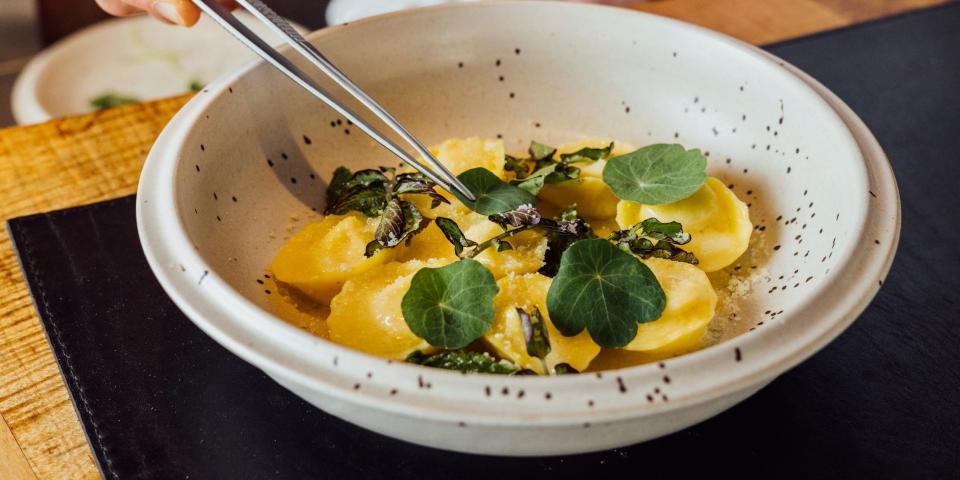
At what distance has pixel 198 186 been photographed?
1006 millimetres

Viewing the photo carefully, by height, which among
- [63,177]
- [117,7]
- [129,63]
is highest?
[117,7]

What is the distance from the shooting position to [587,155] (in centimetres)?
118

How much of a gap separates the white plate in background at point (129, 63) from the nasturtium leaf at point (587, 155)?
1.31m

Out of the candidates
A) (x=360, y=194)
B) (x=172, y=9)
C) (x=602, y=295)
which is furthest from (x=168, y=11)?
(x=602, y=295)

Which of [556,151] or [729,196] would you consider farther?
[556,151]

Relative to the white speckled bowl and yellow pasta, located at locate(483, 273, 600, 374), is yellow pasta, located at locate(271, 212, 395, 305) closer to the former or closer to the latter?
the white speckled bowl

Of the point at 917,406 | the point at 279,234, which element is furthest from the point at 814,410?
the point at 279,234

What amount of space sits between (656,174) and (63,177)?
909 millimetres

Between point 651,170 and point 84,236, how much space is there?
2.57ft

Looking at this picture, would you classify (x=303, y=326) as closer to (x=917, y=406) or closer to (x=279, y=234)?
(x=279, y=234)

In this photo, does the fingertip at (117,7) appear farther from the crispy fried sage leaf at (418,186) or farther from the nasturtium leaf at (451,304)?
the nasturtium leaf at (451,304)

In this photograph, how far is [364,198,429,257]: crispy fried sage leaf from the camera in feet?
3.30

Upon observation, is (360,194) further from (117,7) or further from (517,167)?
(117,7)

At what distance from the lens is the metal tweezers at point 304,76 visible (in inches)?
40.9
